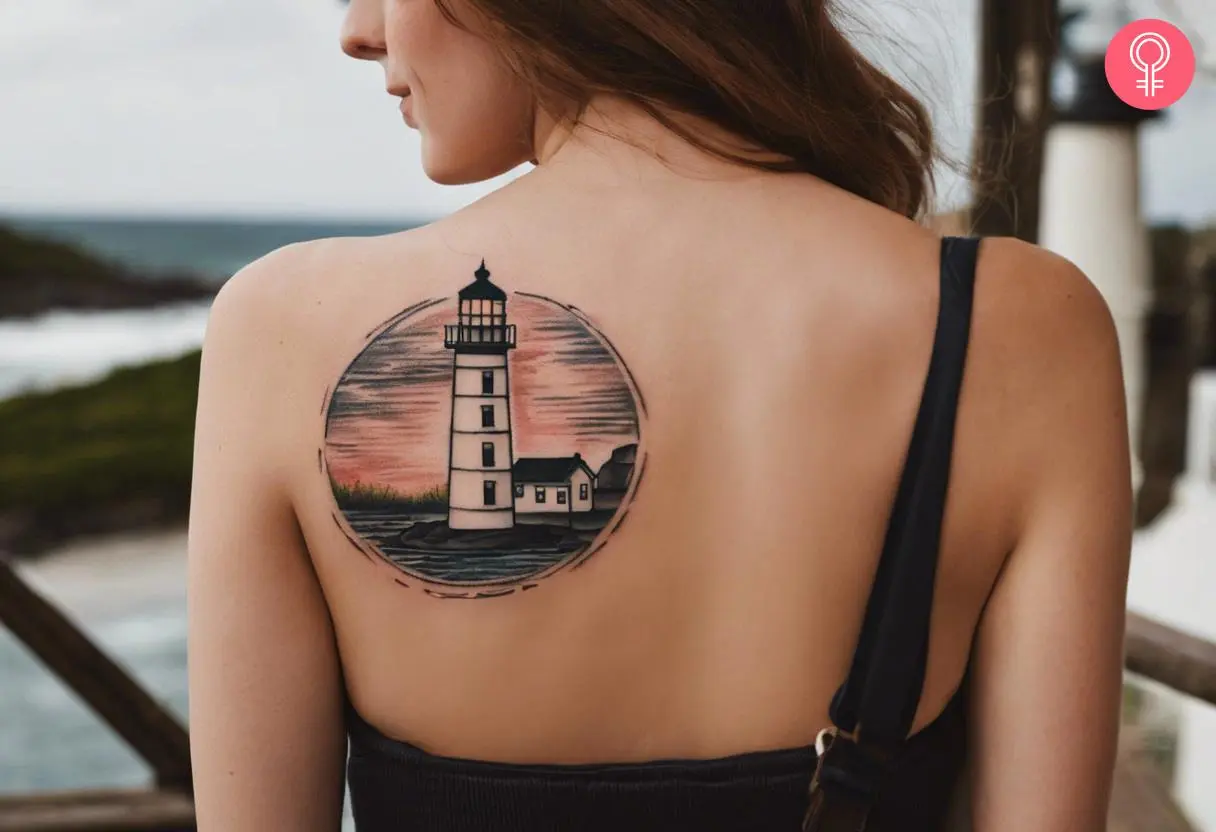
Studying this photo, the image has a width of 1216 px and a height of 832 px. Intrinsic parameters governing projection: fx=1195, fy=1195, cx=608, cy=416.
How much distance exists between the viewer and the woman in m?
0.74

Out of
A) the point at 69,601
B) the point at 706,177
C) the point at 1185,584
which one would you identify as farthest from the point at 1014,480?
the point at 69,601

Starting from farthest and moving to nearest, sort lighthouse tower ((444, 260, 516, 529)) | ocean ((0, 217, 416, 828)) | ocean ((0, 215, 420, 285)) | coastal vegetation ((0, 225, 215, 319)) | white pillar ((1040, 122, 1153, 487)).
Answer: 1. ocean ((0, 215, 420, 285))
2. coastal vegetation ((0, 225, 215, 319))
3. ocean ((0, 217, 416, 828))
4. white pillar ((1040, 122, 1153, 487))
5. lighthouse tower ((444, 260, 516, 529))

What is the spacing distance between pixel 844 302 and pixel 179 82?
19407 mm

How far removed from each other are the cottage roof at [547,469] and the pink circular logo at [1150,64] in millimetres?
3047

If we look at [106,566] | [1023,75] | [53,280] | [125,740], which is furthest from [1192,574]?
[53,280]

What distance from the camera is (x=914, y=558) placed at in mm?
743

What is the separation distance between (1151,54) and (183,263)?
616 inches

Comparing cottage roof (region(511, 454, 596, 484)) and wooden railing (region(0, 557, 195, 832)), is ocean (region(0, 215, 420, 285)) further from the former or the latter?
cottage roof (region(511, 454, 596, 484))

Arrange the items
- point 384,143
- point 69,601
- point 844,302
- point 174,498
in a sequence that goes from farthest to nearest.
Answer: point 384,143 → point 174,498 → point 69,601 → point 844,302

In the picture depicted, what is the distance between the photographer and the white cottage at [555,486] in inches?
28.9

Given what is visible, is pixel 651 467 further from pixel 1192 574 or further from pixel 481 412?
pixel 1192 574

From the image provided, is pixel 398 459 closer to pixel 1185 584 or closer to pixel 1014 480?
pixel 1014 480

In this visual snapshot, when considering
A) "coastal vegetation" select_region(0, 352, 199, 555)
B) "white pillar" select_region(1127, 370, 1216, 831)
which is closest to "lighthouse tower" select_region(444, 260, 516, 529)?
"white pillar" select_region(1127, 370, 1216, 831)

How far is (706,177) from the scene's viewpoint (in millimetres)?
761
